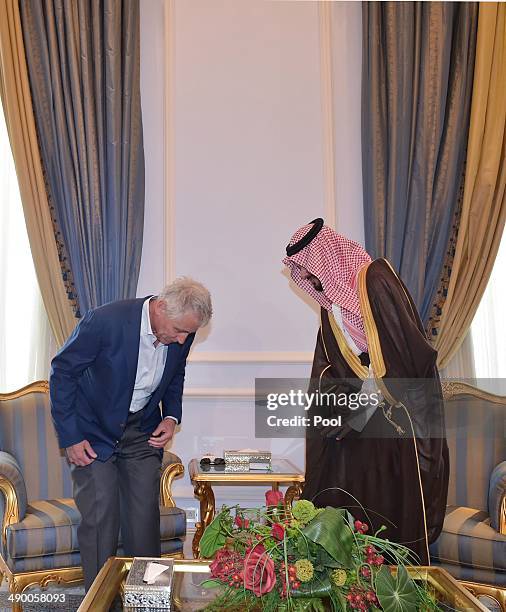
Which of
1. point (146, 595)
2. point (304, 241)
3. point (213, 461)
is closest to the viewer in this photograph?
point (146, 595)

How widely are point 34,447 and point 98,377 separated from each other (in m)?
0.98

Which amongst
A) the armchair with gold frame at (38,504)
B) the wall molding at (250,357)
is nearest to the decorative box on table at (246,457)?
the armchair with gold frame at (38,504)

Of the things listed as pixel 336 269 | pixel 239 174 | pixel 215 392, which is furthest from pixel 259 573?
pixel 239 174

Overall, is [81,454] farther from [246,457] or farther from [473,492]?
[473,492]

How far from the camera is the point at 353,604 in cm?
171

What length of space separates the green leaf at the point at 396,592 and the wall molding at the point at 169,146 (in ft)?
9.92

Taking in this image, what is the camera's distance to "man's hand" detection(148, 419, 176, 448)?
318cm

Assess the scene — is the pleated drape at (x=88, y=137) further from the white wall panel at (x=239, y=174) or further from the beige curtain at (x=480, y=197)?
the beige curtain at (x=480, y=197)

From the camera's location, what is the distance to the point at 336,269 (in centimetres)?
301

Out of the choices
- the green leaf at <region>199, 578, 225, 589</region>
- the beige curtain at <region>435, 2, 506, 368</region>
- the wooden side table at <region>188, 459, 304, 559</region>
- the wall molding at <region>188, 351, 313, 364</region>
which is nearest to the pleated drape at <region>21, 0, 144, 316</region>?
the wall molding at <region>188, 351, 313, 364</region>

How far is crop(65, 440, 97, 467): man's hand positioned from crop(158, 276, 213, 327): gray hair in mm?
644

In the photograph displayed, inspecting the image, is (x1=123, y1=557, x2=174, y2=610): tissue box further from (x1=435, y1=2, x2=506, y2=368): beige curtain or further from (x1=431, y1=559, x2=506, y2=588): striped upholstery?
(x1=435, y1=2, x2=506, y2=368): beige curtain

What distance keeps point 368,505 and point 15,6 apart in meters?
3.63

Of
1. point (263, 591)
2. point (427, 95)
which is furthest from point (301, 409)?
point (263, 591)
